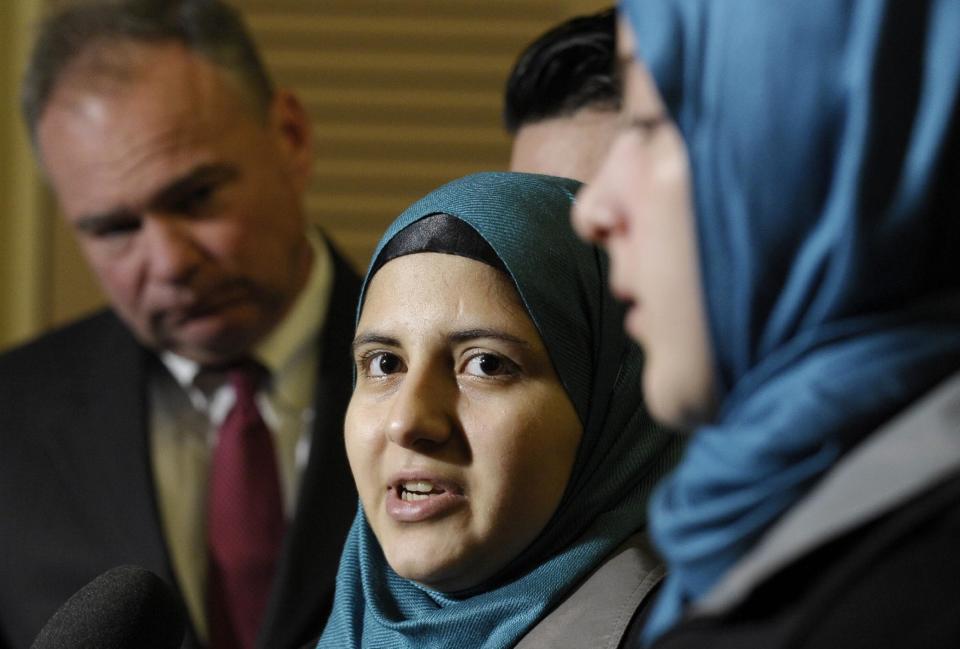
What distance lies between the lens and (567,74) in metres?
2.00

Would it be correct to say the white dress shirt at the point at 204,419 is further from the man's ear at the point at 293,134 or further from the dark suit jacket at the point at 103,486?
the man's ear at the point at 293,134

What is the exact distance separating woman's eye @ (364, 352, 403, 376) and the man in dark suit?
0.78m

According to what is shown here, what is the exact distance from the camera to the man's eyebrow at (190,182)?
2404 mm

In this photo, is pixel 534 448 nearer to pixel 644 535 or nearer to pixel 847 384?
pixel 644 535

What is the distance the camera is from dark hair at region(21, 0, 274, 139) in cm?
253

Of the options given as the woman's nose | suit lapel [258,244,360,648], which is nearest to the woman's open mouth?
the woman's nose

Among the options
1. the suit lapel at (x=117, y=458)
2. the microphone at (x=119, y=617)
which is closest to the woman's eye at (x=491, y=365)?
the microphone at (x=119, y=617)

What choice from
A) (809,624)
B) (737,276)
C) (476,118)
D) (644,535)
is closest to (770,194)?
(737,276)

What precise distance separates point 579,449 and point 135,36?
138cm

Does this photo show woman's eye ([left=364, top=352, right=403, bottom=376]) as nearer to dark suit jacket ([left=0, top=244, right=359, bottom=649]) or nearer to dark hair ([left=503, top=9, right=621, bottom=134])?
dark hair ([left=503, top=9, right=621, bottom=134])

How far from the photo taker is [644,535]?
1.54 metres

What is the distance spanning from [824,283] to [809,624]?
22cm

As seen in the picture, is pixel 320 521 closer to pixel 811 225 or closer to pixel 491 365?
pixel 491 365

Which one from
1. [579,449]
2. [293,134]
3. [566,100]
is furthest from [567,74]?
[293,134]
